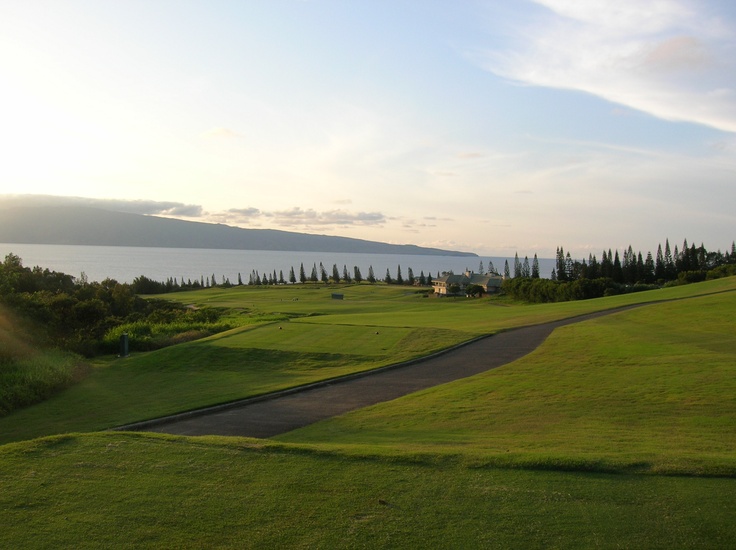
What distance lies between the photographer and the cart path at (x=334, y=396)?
42.5 ft

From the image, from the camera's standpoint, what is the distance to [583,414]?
12664mm

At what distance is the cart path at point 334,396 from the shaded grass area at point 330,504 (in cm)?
458

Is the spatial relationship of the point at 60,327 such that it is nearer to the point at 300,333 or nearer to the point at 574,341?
the point at 300,333

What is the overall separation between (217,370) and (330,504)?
628 inches

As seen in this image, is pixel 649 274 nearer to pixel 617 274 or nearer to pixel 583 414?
pixel 617 274

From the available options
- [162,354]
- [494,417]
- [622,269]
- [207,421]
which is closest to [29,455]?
[207,421]

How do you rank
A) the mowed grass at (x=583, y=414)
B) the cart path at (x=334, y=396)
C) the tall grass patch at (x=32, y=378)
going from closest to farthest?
the mowed grass at (x=583, y=414)
the cart path at (x=334, y=396)
the tall grass patch at (x=32, y=378)

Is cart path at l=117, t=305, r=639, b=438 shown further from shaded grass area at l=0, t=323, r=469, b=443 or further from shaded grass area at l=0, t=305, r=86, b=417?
shaded grass area at l=0, t=305, r=86, b=417

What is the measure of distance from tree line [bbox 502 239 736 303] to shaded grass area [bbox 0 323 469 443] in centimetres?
4174

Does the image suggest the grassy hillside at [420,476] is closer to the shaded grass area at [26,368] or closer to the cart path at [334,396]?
the cart path at [334,396]

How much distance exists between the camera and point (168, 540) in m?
5.77

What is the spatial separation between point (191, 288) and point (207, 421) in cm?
12458

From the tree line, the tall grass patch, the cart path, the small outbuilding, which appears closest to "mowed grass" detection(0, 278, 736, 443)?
the tall grass patch

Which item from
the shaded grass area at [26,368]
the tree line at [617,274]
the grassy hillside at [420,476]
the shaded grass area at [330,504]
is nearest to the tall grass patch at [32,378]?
the shaded grass area at [26,368]
